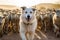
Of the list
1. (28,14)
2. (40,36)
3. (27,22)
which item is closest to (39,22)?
(40,36)

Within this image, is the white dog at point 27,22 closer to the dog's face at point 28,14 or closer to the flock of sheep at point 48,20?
the dog's face at point 28,14

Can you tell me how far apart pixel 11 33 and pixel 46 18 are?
142cm

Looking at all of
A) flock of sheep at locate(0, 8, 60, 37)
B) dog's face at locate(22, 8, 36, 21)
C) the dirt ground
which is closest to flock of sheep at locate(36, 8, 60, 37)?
flock of sheep at locate(0, 8, 60, 37)

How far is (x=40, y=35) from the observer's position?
7.57 m

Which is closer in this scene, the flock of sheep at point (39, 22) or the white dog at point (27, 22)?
the white dog at point (27, 22)

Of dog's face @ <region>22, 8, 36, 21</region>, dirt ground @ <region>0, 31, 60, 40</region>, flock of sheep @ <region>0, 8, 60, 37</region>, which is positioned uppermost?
dog's face @ <region>22, 8, 36, 21</region>

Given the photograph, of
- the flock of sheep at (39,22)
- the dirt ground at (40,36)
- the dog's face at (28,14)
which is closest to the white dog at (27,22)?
the dog's face at (28,14)

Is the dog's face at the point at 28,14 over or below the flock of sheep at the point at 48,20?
over

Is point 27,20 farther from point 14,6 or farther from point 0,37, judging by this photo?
point 14,6

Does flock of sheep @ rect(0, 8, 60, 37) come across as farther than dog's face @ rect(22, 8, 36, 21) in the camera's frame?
Yes

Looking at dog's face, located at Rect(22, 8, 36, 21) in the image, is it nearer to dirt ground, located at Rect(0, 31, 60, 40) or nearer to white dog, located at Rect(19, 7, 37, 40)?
white dog, located at Rect(19, 7, 37, 40)

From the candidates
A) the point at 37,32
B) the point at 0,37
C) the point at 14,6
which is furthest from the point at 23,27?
the point at 14,6

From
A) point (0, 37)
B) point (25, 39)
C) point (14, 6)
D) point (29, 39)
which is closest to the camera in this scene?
point (25, 39)

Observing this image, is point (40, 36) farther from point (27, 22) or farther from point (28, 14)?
point (28, 14)
